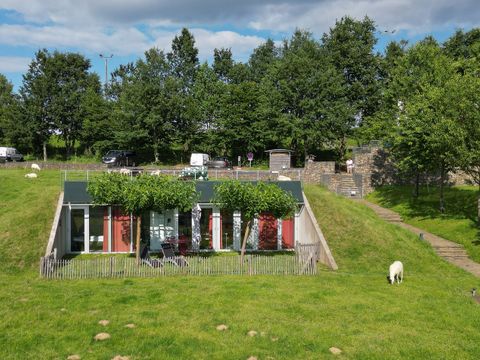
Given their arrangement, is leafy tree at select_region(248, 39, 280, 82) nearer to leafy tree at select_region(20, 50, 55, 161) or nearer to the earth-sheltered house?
leafy tree at select_region(20, 50, 55, 161)

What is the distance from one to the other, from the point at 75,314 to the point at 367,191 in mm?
35001

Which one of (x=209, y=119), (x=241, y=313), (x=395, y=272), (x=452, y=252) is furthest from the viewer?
(x=209, y=119)

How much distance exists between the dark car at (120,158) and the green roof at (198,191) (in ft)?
76.7

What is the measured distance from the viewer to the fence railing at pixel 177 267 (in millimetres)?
19344

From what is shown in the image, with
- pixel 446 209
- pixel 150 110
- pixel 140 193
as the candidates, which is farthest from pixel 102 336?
pixel 150 110

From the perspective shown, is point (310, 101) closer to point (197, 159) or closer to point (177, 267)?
point (197, 159)

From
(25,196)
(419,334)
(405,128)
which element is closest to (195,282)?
(419,334)

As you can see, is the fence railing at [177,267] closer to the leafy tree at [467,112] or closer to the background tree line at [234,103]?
the leafy tree at [467,112]

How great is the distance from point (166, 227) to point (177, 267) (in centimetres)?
544

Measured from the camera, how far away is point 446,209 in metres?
35.6

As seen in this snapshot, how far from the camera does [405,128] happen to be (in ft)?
120

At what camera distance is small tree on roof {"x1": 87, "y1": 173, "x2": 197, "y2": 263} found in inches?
831

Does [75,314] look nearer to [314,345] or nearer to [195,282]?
[195,282]

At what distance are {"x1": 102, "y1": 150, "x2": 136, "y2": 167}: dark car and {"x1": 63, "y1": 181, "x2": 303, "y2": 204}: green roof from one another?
76.7ft
